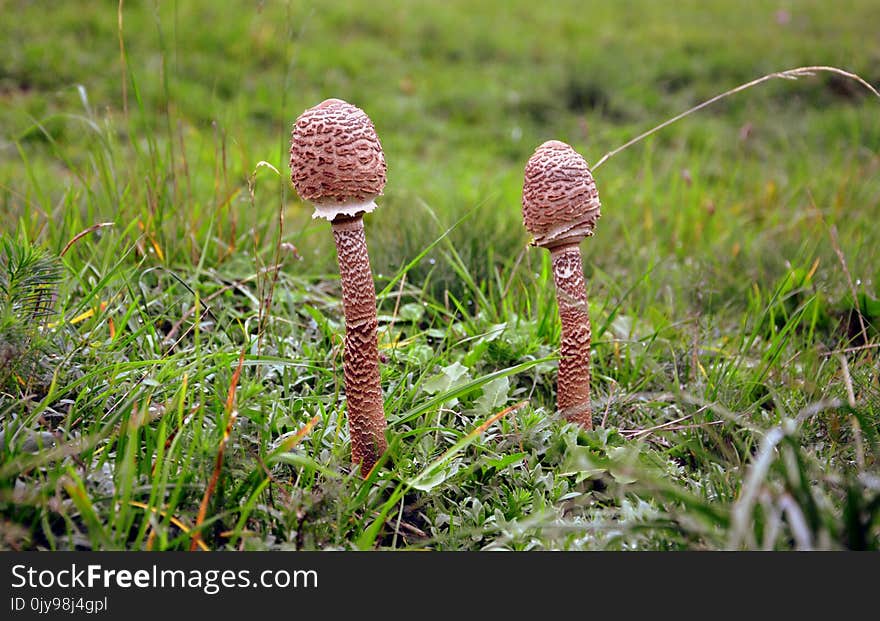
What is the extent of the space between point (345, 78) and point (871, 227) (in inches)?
198

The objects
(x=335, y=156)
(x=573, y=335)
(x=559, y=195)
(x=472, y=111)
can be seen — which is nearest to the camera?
(x=335, y=156)

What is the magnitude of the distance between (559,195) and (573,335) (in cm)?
47

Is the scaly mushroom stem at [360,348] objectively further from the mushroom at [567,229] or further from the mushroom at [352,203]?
the mushroom at [567,229]

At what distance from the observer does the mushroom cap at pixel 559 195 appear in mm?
2004

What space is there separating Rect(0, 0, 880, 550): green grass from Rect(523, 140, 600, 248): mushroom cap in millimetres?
419

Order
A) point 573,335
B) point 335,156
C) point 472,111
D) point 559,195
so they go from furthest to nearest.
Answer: point 472,111, point 573,335, point 559,195, point 335,156

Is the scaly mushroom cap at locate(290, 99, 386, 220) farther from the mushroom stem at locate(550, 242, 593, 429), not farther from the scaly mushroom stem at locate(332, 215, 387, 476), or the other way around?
the mushroom stem at locate(550, 242, 593, 429)

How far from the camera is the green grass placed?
1.79m

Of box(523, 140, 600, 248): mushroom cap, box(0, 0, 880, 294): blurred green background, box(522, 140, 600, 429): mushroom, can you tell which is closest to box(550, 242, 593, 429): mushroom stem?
box(522, 140, 600, 429): mushroom

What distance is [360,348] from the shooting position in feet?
6.61

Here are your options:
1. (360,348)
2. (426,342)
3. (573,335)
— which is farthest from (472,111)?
(360,348)

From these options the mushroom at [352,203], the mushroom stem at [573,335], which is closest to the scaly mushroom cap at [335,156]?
the mushroom at [352,203]

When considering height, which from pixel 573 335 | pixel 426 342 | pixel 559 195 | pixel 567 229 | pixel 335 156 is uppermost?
pixel 335 156

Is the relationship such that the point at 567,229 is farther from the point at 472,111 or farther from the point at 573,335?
the point at 472,111
